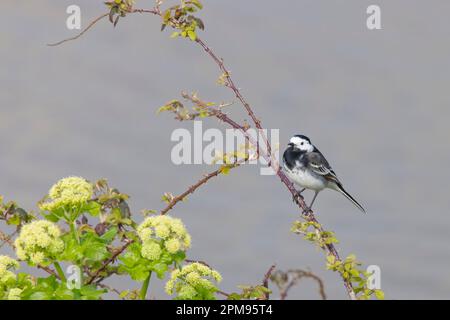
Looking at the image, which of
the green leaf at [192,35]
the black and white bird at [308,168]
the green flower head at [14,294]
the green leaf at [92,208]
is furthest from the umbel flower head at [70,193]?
the black and white bird at [308,168]

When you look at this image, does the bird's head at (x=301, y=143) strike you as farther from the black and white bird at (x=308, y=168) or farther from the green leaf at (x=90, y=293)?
the green leaf at (x=90, y=293)

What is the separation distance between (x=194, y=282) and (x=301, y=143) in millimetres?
3346

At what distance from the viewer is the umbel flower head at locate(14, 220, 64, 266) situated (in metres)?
2.93

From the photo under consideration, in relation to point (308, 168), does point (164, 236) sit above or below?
below

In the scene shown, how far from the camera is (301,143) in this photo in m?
6.31

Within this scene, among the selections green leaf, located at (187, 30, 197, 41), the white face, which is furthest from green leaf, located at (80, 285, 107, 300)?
the white face

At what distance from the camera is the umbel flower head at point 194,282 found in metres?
3.10

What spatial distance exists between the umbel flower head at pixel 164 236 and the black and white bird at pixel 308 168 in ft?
9.97

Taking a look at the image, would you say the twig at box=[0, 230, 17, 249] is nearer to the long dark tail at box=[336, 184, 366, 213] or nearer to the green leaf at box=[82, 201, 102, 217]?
the green leaf at box=[82, 201, 102, 217]

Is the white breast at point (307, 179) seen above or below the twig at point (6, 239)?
above

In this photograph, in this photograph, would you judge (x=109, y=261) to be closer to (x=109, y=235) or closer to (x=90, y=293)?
(x=109, y=235)

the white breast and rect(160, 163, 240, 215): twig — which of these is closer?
rect(160, 163, 240, 215): twig

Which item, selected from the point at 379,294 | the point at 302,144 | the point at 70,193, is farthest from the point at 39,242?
the point at 302,144

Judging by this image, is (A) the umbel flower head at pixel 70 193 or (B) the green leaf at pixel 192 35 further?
(B) the green leaf at pixel 192 35
